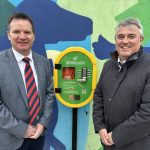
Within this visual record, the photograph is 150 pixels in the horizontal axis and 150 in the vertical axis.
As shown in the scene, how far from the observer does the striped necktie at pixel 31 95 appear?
8.81 ft

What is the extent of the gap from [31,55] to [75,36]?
0.88 meters

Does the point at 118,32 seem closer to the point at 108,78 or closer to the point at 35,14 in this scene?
the point at 108,78

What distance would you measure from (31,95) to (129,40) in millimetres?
926

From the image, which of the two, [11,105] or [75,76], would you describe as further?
[75,76]

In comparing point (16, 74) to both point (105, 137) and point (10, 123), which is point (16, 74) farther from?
point (105, 137)

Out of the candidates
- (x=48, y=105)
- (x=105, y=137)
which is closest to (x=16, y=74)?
(x=48, y=105)

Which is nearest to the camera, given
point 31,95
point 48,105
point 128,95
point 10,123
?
point 128,95

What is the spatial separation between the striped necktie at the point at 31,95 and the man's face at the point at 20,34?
112 millimetres

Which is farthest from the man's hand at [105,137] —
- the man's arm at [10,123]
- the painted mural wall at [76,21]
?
the painted mural wall at [76,21]

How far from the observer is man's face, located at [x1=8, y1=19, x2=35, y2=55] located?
104 inches

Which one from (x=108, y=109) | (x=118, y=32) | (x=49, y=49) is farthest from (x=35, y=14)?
(x=108, y=109)

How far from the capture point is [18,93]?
8.56 feet

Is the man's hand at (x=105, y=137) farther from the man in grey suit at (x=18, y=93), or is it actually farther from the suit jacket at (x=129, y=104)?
the man in grey suit at (x=18, y=93)

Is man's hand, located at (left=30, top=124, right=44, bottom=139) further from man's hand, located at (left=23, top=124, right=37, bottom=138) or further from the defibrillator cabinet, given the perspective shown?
the defibrillator cabinet
